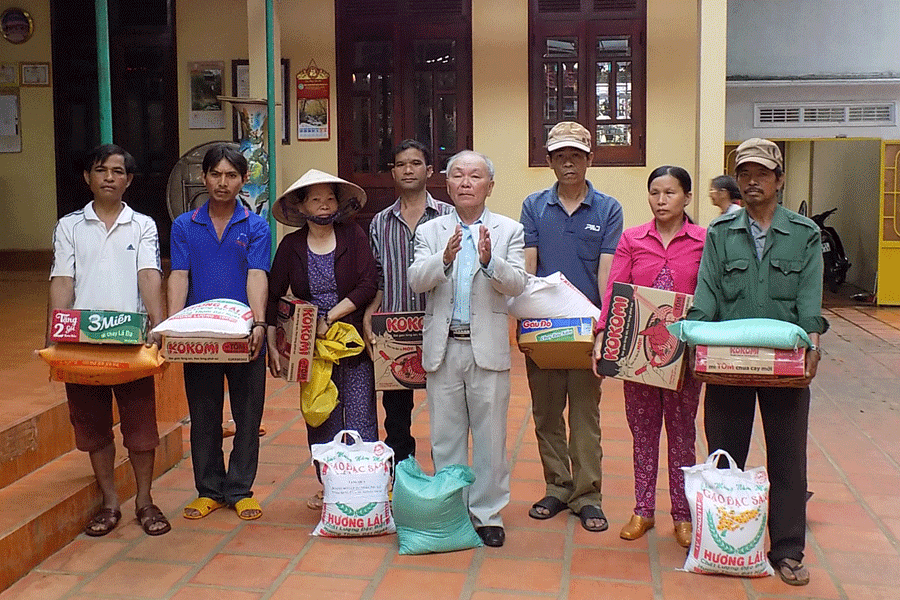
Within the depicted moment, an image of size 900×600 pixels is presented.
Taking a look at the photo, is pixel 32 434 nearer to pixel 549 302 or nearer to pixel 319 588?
pixel 319 588

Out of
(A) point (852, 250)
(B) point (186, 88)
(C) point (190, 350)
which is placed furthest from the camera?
(A) point (852, 250)

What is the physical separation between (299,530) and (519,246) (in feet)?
4.80

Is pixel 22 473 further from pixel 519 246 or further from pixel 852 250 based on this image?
pixel 852 250

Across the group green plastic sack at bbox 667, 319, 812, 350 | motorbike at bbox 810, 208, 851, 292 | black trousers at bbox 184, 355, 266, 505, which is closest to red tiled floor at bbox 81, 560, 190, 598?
black trousers at bbox 184, 355, 266, 505

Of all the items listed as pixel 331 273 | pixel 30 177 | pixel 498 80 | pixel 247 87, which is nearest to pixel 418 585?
pixel 331 273

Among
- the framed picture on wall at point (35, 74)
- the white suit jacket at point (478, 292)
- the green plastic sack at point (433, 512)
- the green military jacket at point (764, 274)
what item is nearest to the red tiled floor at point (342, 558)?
the green plastic sack at point (433, 512)

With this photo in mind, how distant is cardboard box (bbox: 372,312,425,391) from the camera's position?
384 cm

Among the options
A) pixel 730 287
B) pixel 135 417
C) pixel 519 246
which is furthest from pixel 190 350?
pixel 730 287

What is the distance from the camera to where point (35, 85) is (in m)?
8.93

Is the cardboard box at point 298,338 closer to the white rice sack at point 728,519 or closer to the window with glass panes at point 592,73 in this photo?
the white rice sack at point 728,519

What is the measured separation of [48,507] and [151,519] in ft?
1.34

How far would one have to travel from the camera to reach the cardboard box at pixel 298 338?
12.4 ft

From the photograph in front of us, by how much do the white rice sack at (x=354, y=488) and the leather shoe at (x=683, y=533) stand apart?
1140mm

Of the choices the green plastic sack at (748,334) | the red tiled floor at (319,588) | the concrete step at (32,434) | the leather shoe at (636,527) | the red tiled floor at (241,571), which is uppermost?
the green plastic sack at (748,334)
